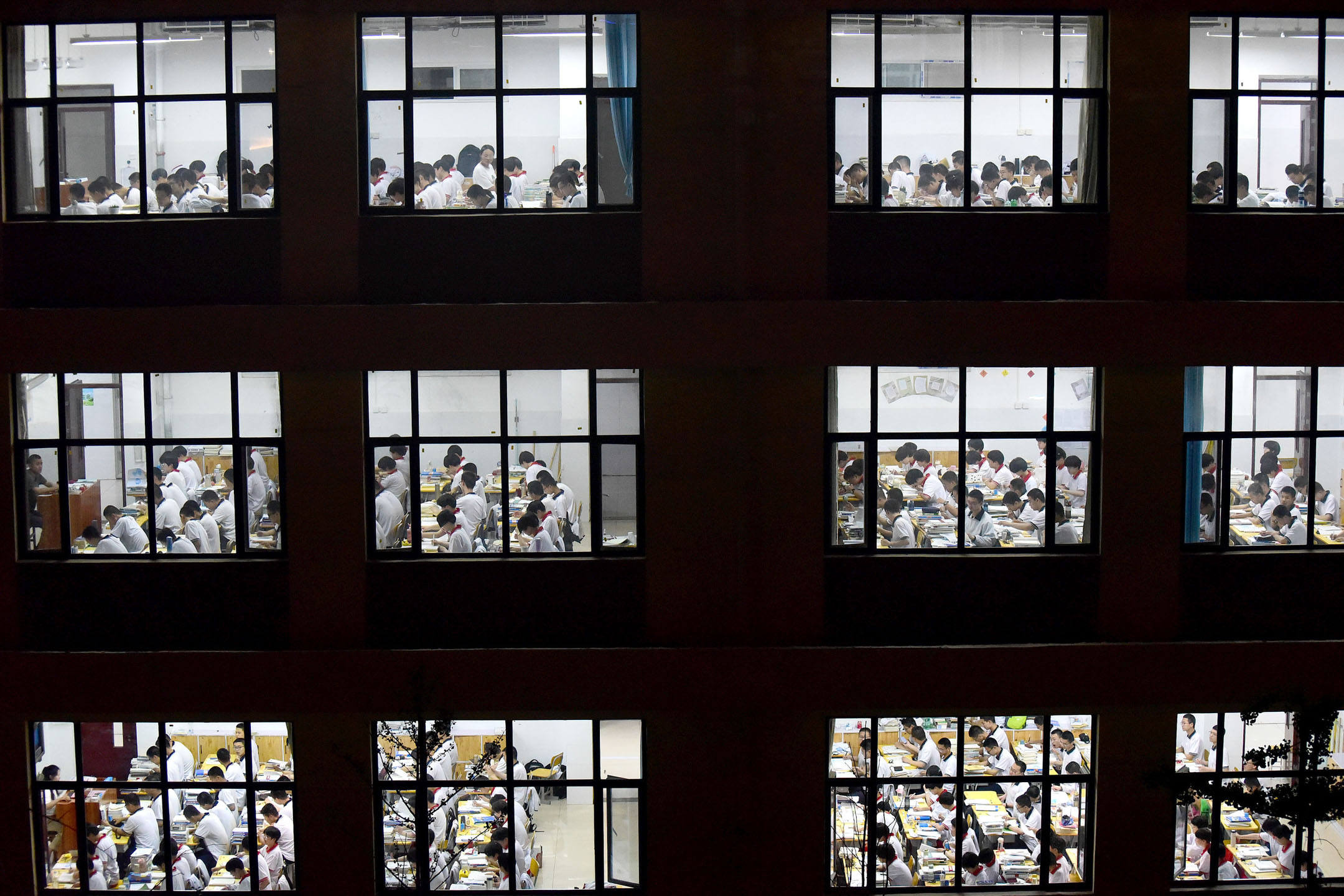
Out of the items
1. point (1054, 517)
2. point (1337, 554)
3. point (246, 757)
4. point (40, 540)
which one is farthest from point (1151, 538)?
point (40, 540)

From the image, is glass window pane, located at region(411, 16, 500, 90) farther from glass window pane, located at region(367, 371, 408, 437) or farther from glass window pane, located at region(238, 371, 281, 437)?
glass window pane, located at region(238, 371, 281, 437)

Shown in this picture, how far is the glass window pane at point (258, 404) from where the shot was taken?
31.8 ft

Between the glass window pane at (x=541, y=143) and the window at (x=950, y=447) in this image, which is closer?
the glass window pane at (x=541, y=143)

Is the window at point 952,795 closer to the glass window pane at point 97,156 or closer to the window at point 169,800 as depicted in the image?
the window at point 169,800

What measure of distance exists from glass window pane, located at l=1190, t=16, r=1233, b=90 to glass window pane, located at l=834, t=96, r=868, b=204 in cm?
310

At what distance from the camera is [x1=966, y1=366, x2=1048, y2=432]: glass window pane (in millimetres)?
9734

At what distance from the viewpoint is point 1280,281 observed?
973cm

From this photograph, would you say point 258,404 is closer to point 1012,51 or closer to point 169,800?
point 169,800

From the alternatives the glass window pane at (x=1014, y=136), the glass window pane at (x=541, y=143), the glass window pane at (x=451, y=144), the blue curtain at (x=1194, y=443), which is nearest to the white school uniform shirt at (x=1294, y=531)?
the blue curtain at (x=1194, y=443)

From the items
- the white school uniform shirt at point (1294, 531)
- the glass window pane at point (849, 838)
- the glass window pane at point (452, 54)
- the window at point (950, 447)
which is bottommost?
the glass window pane at point (849, 838)

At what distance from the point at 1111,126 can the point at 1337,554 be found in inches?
180

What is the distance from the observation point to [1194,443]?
9.80m

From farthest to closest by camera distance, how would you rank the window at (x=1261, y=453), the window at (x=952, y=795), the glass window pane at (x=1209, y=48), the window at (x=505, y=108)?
the window at (x=952, y=795), the window at (x=1261, y=453), the glass window pane at (x=1209, y=48), the window at (x=505, y=108)

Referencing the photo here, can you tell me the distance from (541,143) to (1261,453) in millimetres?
7379
